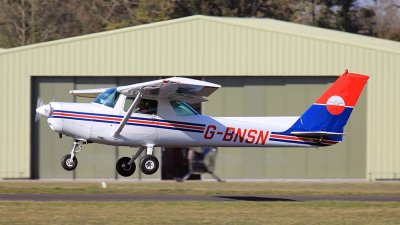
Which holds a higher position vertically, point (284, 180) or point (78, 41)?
point (78, 41)

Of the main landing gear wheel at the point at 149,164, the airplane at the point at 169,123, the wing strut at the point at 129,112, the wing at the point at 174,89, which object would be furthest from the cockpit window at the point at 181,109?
the main landing gear wheel at the point at 149,164

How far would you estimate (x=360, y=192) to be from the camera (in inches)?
1135

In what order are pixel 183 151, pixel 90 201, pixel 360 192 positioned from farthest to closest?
pixel 183 151, pixel 360 192, pixel 90 201

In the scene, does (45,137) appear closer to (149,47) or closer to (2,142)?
(2,142)

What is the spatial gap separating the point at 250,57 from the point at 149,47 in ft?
12.1

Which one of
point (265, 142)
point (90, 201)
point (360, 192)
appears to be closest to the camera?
point (265, 142)

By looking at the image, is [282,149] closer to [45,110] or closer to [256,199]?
[256,199]

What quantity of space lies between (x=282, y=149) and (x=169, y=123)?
1170 centimetres

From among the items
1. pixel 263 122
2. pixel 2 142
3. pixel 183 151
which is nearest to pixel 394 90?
pixel 183 151

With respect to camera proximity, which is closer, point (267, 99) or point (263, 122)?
point (263, 122)

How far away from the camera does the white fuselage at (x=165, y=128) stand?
71.4 ft

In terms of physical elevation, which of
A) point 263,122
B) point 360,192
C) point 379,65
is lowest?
point 360,192

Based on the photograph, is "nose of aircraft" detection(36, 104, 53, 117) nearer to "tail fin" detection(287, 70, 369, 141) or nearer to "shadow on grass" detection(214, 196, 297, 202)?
"tail fin" detection(287, 70, 369, 141)

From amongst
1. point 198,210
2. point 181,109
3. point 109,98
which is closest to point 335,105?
point 181,109
